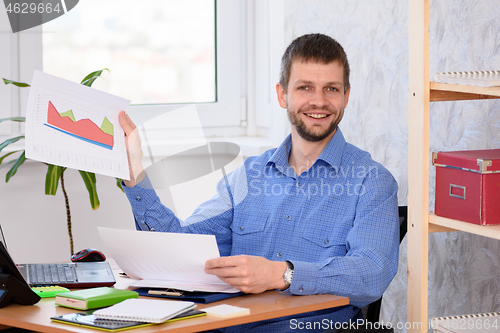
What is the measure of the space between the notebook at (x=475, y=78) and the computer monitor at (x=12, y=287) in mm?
1011

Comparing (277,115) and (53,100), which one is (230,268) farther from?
(277,115)

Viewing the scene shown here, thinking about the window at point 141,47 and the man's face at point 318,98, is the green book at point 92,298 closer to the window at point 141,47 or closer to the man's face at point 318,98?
the man's face at point 318,98

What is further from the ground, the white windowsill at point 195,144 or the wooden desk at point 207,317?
the white windowsill at point 195,144

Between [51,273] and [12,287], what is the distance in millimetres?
253

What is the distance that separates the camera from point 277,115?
2711 mm

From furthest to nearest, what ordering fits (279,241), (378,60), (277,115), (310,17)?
(277,115)
(310,17)
(378,60)
(279,241)

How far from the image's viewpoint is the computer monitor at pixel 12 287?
1183mm

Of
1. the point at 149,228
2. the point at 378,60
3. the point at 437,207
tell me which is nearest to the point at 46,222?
the point at 149,228

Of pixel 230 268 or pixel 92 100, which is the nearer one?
pixel 230 268

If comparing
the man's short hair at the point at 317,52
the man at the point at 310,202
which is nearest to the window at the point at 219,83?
the man at the point at 310,202

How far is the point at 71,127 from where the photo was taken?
1332mm

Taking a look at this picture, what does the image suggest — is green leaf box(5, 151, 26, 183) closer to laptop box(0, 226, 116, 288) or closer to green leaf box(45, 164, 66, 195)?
green leaf box(45, 164, 66, 195)

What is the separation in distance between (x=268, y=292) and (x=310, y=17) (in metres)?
1.48

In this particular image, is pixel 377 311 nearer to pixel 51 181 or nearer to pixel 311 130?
pixel 311 130
